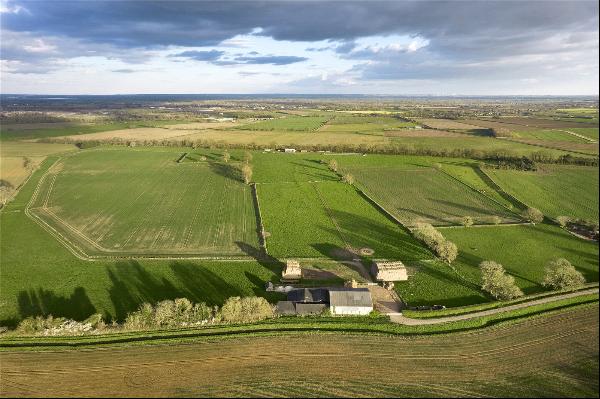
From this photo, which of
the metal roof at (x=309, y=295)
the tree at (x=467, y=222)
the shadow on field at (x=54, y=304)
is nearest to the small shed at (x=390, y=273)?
the metal roof at (x=309, y=295)

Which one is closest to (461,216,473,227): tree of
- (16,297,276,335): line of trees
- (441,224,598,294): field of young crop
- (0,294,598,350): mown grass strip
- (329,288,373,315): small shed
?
(441,224,598,294): field of young crop

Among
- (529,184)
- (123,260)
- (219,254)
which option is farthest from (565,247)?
(123,260)

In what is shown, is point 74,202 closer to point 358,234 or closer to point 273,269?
point 273,269

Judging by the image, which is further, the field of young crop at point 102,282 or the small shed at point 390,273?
the small shed at point 390,273

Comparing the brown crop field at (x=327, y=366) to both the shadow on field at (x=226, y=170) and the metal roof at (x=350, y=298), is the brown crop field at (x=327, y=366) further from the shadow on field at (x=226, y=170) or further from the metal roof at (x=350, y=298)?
the shadow on field at (x=226, y=170)

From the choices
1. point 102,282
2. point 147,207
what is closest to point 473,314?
point 102,282

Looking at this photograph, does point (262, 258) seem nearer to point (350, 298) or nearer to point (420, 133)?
point (350, 298)

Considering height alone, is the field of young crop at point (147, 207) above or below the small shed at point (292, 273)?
above

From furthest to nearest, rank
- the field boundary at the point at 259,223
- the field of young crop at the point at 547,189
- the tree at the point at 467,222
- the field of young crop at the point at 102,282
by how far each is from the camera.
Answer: the tree at the point at 467,222
the field boundary at the point at 259,223
the field of young crop at the point at 547,189
the field of young crop at the point at 102,282
